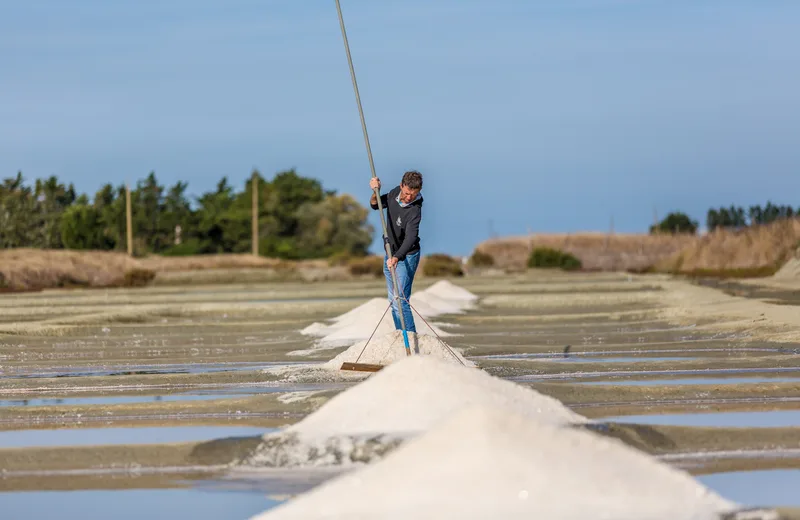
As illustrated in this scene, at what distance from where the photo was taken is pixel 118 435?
25.2 feet

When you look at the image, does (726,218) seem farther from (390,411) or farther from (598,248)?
(390,411)

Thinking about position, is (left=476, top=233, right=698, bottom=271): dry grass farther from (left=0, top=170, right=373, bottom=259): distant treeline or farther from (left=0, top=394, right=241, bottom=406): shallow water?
(left=0, top=394, right=241, bottom=406): shallow water

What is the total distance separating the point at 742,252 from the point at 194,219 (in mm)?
36110

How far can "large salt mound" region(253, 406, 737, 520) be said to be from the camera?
494 centimetres

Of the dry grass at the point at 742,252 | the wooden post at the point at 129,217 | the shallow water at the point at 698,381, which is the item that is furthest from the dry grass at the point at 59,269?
the shallow water at the point at 698,381

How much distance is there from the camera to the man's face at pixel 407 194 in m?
10.4

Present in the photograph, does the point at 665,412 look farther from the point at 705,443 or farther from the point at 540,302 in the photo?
the point at 540,302

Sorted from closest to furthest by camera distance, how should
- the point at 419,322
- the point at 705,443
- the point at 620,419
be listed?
the point at 705,443 → the point at 620,419 → the point at 419,322

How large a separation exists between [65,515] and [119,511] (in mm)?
223

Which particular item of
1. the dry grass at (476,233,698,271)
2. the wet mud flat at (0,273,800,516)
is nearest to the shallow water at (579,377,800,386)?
the wet mud flat at (0,273,800,516)

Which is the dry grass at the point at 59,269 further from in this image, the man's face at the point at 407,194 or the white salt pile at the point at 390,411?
the white salt pile at the point at 390,411

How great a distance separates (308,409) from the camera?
8.24 meters

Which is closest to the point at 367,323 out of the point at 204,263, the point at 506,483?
the point at 506,483

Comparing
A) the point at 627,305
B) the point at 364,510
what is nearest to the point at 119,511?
the point at 364,510
